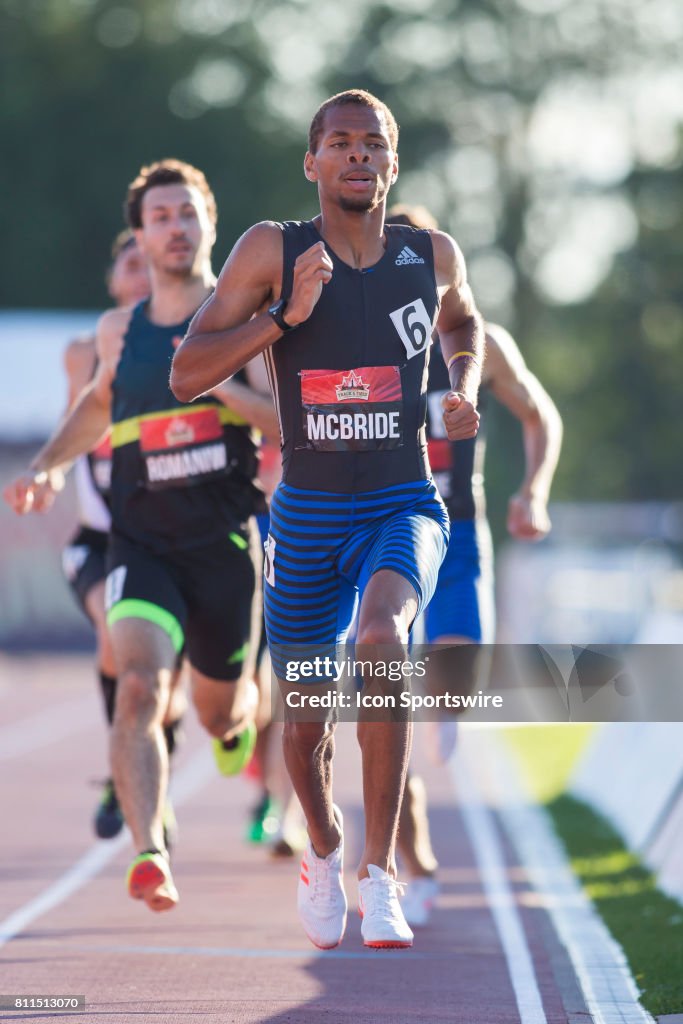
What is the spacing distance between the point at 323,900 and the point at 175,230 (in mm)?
3159

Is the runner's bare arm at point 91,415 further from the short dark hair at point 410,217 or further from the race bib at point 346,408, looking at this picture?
the race bib at point 346,408

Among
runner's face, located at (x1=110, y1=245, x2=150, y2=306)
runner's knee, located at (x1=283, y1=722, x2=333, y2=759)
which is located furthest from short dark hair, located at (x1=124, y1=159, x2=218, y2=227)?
runner's knee, located at (x1=283, y1=722, x2=333, y2=759)

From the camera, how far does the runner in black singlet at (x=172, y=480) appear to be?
7.79 m

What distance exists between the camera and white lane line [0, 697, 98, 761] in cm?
1820

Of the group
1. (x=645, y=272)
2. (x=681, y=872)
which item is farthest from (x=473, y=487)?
(x=645, y=272)

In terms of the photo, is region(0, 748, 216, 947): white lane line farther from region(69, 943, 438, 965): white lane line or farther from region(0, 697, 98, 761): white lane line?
region(0, 697, 98, 761): white lane line

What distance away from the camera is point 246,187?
176 feet

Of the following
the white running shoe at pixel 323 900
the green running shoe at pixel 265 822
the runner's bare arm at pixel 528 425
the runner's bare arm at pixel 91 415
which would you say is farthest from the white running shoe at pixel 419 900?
the runner's bare arm at pixel 91 415

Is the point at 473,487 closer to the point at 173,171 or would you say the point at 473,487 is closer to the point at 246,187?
the point at 173,171

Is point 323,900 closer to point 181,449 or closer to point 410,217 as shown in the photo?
point 181,449

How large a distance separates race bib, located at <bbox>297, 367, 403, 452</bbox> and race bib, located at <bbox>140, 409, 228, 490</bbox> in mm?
1912

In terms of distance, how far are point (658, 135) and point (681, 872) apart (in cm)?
4591

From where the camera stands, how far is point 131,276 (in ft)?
32.2

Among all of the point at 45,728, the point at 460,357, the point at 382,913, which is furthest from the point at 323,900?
the point at 45,728
